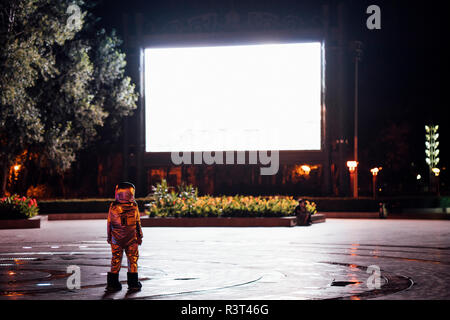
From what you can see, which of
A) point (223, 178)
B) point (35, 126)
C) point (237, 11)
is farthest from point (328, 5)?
point (35, 126)

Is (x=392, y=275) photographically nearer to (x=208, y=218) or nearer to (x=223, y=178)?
(x=208, y=218)

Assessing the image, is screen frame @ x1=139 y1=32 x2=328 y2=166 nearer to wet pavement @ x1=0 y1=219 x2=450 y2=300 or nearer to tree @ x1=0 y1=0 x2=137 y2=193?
tree @ x1=0 y1=0 x2=137 y2=193

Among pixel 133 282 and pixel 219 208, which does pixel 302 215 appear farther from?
pixel 133 282

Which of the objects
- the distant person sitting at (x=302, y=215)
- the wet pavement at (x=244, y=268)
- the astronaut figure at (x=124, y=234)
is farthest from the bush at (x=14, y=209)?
the astronaut figure at (x=124, y=234)

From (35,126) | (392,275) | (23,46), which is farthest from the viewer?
(35,126)

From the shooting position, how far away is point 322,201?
40.3m

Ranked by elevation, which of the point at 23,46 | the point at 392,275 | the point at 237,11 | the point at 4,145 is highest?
the point at 237,11

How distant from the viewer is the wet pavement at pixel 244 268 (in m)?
10.1

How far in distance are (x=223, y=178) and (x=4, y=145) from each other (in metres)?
19.9

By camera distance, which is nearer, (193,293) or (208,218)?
(193,293)

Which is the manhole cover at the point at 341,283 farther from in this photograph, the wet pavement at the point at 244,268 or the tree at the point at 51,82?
the tree at the point at 51,82

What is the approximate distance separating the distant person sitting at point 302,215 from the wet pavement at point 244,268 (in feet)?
26.5

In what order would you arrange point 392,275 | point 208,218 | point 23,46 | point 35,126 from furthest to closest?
point 35,126 < point 23,46 < point 208,218 < point 392,275

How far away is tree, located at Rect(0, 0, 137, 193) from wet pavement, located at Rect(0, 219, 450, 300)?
1246 cm
